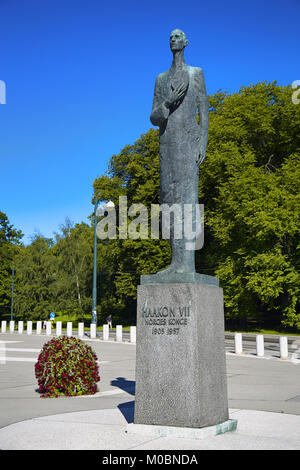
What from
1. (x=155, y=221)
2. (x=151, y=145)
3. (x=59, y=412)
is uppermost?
(x=151, y=145)

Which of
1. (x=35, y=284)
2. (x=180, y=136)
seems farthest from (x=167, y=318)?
(x=35, y=284)

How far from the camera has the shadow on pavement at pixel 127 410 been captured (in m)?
8.37

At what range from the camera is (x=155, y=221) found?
1580 inches

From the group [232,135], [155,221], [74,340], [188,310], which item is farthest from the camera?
[155,221]

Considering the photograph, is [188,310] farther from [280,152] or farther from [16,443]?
[280,152]

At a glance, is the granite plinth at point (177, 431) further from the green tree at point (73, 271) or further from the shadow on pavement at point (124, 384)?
the green tree at point (73, 271)

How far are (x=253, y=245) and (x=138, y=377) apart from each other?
2846cm

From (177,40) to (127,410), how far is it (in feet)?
20.1

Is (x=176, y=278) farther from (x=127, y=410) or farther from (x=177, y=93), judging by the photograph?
(x=127, y=410)

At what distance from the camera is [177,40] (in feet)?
25.8

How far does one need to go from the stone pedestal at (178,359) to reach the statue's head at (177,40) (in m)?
3.51

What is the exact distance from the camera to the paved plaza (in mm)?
6449

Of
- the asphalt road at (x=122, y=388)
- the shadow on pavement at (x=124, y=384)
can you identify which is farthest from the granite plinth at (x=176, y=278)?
the shadow on pavement at (x=124, y=384)
